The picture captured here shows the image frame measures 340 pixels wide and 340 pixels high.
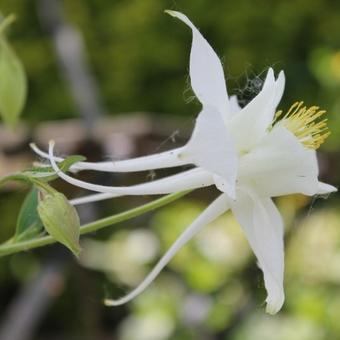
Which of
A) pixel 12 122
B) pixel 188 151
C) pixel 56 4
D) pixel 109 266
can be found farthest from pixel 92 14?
pixel 188 151

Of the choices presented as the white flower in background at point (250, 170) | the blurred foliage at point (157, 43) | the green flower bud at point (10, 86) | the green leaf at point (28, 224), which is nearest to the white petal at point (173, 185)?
the white flower in background at point (250, 170)

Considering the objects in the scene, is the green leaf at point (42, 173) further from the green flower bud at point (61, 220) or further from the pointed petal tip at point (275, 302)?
the pointed petal tip at point (275, 302)

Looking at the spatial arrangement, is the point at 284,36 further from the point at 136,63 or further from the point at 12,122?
the point at 12,122

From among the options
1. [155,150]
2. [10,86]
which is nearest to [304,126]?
[10,86]

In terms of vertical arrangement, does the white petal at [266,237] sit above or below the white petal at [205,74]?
below

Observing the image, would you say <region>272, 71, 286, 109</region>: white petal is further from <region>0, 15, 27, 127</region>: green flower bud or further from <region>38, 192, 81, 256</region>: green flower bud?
<region>0, 15, 27, 127</region>: green flower bud

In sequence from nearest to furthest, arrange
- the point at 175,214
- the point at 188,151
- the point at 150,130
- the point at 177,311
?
the point at 188,151 → the point at 150,130 → the point at 177,311 → the point at 175,214

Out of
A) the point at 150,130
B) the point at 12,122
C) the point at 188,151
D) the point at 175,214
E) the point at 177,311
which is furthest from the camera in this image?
the point at 175,214
